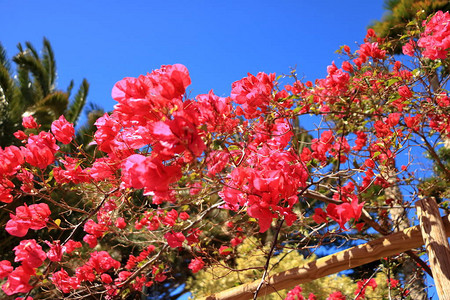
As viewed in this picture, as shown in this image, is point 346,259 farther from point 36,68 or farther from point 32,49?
point 32,49

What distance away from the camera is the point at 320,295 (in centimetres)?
640

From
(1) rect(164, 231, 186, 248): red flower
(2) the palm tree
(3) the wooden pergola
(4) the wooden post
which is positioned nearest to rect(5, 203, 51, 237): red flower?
(1) rect(164, 231, 186, 248): red flower

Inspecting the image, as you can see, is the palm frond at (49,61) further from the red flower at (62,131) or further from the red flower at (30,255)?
the red flower at (30,255)

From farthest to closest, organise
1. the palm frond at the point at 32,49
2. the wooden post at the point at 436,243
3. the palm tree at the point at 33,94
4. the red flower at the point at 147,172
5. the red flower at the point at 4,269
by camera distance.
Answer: the palm frond at the point at 32,49 < the palm tree at the point at 33,94 < the red flower at the point at 4,269 < the wooden post at the point at 436,243 < the red flower at the point at 147,172

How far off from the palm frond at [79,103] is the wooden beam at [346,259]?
25.2ft

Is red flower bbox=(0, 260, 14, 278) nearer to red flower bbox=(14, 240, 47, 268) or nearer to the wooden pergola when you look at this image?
red flower bbox=(14, 240, 47, 268)

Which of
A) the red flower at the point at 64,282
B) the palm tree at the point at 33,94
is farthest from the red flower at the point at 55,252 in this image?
the palm tree at the point at 33,94

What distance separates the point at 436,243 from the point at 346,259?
0.50m

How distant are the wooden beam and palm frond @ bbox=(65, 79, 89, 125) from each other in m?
7.69

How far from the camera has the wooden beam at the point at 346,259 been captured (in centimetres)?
201

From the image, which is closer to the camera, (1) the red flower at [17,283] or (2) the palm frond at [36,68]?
(1) the red flower at [17,283]

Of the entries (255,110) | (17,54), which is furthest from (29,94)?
(255,110)

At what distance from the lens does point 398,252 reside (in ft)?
6.75

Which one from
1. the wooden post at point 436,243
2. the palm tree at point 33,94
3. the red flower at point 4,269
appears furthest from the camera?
the palm tree at point 33,94
